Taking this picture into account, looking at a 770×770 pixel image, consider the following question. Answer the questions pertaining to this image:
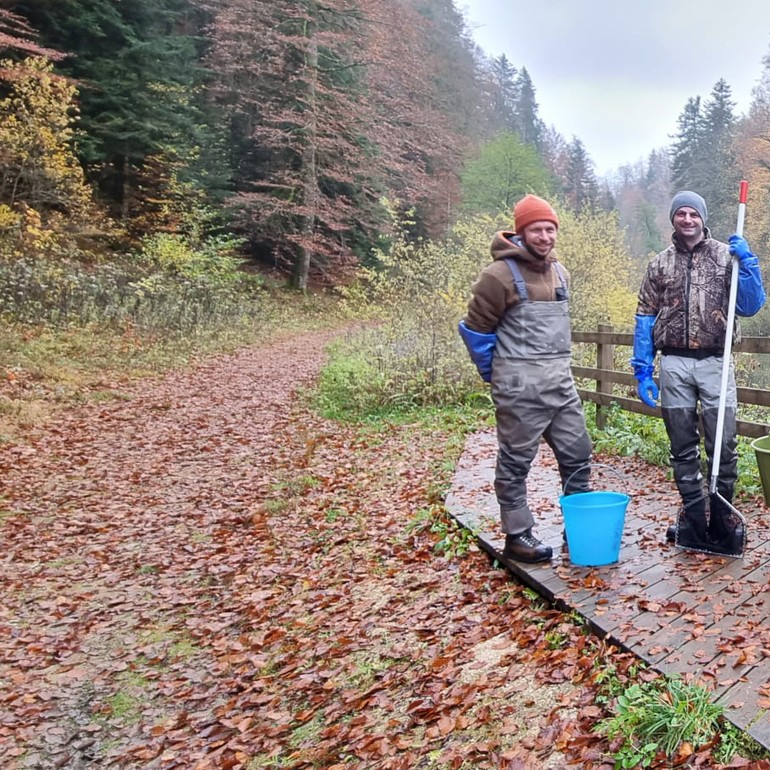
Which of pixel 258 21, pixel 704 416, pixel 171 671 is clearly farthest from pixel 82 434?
pixel 258 21

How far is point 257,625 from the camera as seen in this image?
401 centimetres

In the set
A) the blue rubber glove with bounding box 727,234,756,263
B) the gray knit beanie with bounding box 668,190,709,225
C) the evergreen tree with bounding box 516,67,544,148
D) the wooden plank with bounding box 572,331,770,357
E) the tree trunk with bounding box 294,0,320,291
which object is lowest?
the wooden plank with bounding box 572,331,770,357

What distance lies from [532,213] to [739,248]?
1105 millimetres

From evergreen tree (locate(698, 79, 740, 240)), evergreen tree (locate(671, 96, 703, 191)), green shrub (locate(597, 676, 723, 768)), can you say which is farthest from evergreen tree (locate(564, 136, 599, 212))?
green shrub (locate(597, 676, 723, 768))

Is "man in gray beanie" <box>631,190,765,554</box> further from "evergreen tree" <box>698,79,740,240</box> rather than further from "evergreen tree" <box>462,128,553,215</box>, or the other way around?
"evergreen tree" <box>462,128,553,215</box>

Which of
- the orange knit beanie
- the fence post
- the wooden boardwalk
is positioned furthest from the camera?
the fence post

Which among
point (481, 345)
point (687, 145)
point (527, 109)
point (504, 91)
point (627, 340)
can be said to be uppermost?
point (504, 91)

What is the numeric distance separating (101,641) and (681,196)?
14.9 ft

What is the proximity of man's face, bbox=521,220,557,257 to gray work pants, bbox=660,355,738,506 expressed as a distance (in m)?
1.00

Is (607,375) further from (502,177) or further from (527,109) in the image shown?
(527,109)

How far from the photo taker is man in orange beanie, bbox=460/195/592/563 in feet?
11.0

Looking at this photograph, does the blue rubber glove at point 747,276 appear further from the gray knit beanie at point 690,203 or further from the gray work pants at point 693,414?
the gray work pants at point 693,414

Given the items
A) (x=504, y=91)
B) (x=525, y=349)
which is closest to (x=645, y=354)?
(x=525, y=349)

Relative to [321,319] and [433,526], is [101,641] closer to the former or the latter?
[433,526]
